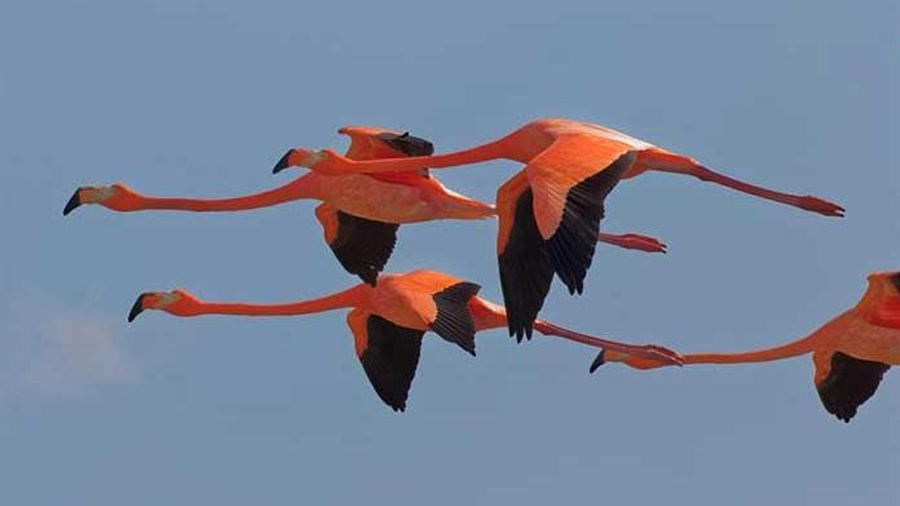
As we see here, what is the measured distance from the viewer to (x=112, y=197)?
2875cm

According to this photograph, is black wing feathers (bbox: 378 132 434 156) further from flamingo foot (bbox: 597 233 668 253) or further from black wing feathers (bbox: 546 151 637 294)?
black wing feathers (bbox: 546 151 637 294)

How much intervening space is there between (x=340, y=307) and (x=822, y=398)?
455cm

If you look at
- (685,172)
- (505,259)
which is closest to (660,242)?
(685,172)

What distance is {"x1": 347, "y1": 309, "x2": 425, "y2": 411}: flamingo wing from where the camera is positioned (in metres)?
28.7

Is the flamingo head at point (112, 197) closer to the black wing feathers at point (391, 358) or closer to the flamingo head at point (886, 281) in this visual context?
the black wing feathers at point (391, 358)

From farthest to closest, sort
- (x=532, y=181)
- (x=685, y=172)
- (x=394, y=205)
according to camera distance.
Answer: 1. (x=394, y=205)
2. (x=685, y=172)
3. (x=532, y=181)

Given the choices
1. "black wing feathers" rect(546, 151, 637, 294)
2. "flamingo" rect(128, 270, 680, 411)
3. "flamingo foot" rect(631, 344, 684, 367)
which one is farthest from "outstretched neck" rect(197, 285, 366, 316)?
"black wing feathers" rect(546, 151, 637, 294)

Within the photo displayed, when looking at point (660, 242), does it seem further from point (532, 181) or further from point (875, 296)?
point (532, 181)

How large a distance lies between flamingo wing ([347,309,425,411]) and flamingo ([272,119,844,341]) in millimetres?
2177

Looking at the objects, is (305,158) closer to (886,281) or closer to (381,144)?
(381,144)

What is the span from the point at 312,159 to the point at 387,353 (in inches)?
100

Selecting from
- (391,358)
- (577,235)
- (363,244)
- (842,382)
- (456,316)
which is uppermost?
(577,235)

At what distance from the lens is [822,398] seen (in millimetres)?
28141

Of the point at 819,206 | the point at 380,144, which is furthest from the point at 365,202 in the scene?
the point at 819,206
